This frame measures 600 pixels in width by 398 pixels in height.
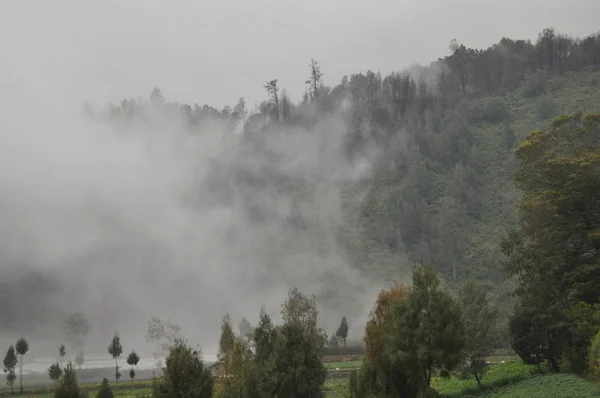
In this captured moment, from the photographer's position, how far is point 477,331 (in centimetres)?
3591

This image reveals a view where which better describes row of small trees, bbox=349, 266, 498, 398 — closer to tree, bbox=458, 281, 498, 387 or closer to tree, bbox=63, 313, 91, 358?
tree, bbox=458, 281, 498, 387

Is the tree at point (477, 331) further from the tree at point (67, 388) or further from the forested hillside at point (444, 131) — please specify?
the forested hillside at point (444, 131)

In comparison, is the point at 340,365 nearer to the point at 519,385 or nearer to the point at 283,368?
the point at 519,385

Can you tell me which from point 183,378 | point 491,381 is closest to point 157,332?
point 491,381

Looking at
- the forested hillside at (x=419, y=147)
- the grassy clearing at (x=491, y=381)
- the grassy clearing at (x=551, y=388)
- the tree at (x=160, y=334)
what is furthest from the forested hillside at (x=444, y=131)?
the grassy clearing at (x=551, y=388)

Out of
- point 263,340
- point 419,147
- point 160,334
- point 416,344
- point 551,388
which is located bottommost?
point 551,388

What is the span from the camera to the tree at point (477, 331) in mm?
35469

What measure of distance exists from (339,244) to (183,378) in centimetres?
9407

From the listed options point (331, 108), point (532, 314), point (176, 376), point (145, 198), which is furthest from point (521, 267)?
point (331, 108)

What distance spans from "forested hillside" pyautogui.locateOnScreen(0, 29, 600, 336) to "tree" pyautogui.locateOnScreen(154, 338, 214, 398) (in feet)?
198

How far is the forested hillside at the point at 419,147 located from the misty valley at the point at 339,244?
0.57 meters

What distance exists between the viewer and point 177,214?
145625 mm

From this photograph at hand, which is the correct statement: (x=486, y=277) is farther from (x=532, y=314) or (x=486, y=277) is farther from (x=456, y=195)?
(x=532, y=314)

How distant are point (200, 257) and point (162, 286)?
36.1ft
